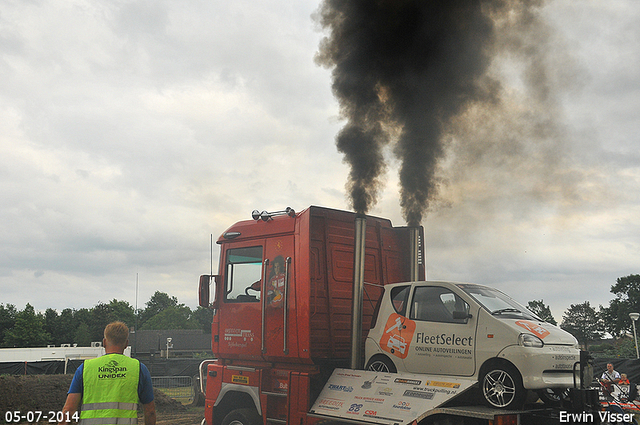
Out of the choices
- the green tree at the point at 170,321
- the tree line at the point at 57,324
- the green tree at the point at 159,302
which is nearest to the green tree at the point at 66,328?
the tree line at the point at 57,324

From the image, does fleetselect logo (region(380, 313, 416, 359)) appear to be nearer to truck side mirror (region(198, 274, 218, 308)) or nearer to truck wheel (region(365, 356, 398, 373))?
truck wheel (region(365, 356, 398, 373))

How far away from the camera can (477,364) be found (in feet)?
21.0

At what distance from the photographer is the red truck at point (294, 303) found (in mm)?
8031

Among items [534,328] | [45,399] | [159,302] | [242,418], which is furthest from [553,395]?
[159,302]

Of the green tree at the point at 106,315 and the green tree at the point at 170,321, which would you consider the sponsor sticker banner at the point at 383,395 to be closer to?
the green tree at the point at 106,315

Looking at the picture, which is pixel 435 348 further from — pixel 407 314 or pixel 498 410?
pixel 498 410

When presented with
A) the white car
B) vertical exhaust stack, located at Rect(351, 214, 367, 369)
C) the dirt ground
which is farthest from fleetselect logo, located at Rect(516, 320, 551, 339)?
the dirt ground

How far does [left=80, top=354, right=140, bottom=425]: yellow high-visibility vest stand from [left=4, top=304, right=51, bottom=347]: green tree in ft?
268

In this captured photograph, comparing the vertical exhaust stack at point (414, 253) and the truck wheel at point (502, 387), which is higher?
the vertical exhaust stack at point (414, 253)

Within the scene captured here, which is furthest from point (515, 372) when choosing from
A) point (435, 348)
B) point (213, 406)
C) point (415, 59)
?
point (415, 59)

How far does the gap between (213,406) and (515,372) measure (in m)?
5.19

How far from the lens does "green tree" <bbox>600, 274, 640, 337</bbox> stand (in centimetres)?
7144

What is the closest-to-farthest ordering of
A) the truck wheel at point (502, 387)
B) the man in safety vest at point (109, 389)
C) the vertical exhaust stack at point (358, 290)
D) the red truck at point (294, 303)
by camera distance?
the man in safety vest at point (109, 389), the truck wheel at point (502, 387), the vertical exhaust stack at point (358, 290), the red truck at point (294, 303)

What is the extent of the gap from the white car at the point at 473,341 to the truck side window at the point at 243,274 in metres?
2.26
